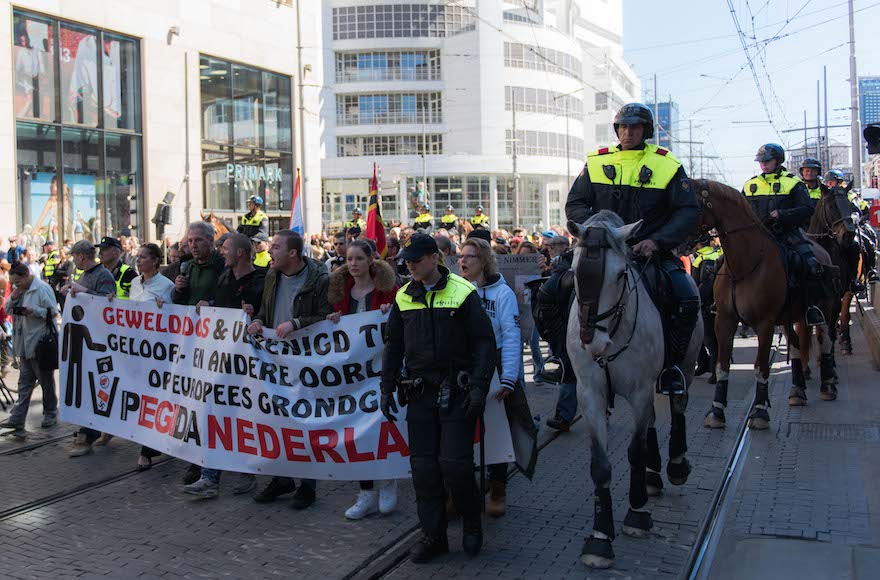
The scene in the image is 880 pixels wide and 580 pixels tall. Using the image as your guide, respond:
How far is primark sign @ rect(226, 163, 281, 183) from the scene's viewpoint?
2998 cm

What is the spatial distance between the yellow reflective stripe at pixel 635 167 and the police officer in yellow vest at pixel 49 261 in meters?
15.1

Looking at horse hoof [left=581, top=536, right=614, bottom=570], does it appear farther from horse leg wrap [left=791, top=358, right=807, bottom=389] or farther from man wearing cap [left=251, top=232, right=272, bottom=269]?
man wearing cap [left=251, top=232, right=272, bottom=269]

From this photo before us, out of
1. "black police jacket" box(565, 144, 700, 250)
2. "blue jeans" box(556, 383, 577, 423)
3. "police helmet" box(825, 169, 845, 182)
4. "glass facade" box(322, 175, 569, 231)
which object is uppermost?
"glass facade" box(322, 175, 569, 231)

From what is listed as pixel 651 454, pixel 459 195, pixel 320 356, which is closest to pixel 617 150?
pixel 651 454

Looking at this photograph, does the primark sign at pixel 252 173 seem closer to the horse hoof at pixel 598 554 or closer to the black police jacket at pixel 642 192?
the black police jacket at pixel 642 192

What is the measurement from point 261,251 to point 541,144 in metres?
69.9

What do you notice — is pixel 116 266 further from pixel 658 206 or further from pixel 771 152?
pixel 771 152

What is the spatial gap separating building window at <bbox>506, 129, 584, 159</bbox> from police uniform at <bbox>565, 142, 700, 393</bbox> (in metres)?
71.8

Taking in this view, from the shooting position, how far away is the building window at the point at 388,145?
258 feet

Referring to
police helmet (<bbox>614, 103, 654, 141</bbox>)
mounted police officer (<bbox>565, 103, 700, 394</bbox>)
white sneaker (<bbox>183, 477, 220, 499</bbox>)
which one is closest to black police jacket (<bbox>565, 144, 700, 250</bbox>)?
mounted police officer (<bbox>565, 103, 700, 394</bbox>)

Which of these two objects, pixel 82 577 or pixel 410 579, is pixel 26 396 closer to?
pixel 82 577

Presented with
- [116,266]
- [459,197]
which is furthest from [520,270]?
[459,197]

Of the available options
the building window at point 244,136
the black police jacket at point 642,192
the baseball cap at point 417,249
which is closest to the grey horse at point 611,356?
the black police jacket at point 642,192

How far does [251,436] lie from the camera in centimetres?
712
